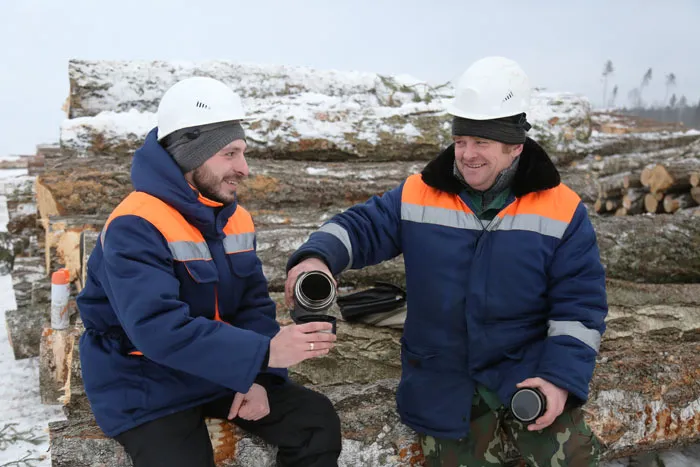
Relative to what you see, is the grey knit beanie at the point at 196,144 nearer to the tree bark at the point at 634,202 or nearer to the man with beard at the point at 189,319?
the man with beard at the point at 189,319

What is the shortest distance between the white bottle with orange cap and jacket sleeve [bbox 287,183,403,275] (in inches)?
112

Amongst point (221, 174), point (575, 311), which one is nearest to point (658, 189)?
point (575, 311)

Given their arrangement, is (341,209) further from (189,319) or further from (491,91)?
(189,319)

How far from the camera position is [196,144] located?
2219 mm

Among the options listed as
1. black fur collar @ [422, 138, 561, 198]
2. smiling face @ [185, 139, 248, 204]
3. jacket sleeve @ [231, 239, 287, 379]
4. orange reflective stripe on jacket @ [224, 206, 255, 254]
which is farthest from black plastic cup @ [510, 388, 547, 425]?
smiling face @ [185, 139, 248, 204]

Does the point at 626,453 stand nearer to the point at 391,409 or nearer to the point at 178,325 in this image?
the point at 391,409

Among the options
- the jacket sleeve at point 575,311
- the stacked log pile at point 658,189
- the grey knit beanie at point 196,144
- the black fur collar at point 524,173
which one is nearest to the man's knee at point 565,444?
the jacket sleeve at point 575,311

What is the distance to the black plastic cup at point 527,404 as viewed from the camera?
6.91 feet

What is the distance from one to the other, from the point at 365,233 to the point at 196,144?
840mm

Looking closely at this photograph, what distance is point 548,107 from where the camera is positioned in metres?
6.07

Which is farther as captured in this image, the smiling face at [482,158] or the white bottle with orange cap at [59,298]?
the white bottle with orange cap at [59,298]

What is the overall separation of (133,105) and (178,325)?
4.60m

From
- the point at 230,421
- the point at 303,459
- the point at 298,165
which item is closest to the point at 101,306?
the point at 230,421

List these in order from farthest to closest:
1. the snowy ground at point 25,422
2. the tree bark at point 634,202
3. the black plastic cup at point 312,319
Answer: the tree bark at point 634,202, the snowy ground at point 25,422, the black plastic cup at point 312,319
